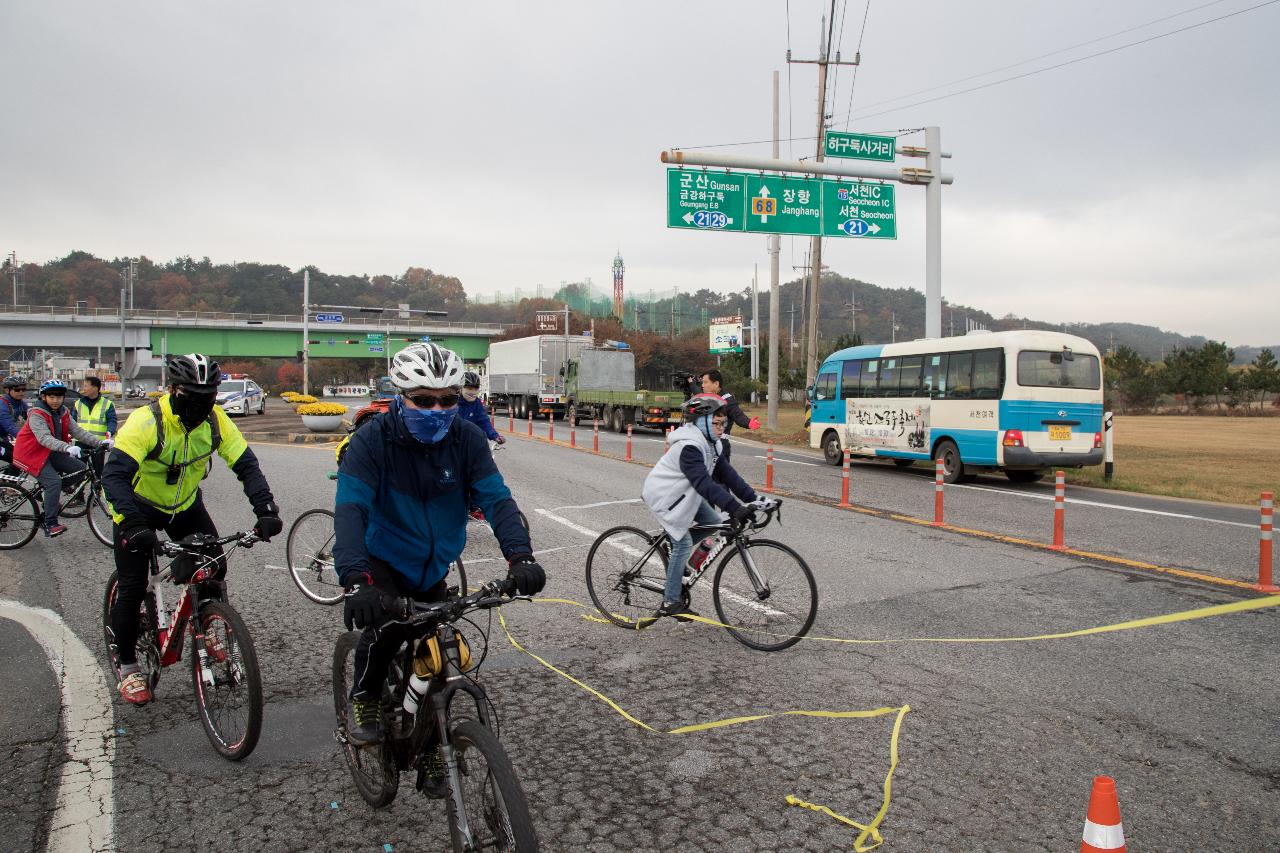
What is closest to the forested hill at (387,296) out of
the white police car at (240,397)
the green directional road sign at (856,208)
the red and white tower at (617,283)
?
the red and white tower at (617,283)

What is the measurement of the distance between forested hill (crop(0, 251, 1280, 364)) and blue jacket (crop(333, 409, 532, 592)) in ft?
247

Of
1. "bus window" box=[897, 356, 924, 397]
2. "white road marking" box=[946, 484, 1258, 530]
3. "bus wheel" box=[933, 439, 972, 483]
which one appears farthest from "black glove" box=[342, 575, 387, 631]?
"bus window" box=[897, 356, 924, 397]

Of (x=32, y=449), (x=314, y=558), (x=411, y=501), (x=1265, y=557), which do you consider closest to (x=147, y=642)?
(x=411, y=501)

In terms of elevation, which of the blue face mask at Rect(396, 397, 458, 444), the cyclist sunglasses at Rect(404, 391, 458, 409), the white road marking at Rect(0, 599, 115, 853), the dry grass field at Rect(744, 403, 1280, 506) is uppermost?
the cyclist sunglasses at Rect(404, 391, 458, 409)

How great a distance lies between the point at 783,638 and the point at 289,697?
297 centimetres

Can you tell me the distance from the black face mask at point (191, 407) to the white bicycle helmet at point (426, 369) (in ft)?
5.96

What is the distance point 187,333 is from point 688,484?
69590mm

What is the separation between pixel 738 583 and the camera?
5.85 metres

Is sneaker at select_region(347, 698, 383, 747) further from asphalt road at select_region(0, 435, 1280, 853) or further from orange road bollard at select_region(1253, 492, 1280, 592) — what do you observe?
orange road bollard at select_region(1253, 492, 1280, 592)

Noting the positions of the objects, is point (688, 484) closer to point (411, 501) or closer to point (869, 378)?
point (411, 501)

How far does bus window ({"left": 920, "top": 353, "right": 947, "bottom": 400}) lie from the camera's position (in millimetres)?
17584

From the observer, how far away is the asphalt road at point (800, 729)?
11.2 feet

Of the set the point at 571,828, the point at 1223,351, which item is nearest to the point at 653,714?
the point at 571,828

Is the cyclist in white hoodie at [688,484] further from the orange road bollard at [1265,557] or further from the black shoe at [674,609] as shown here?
the orange road bollard at [1265,557]
